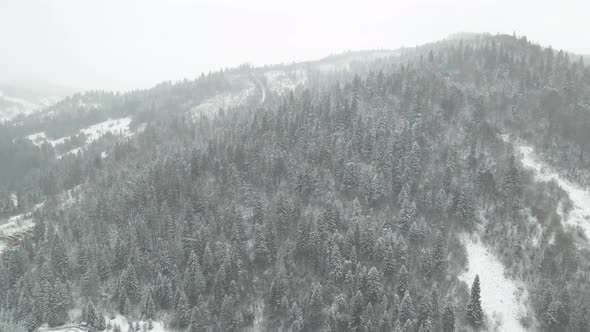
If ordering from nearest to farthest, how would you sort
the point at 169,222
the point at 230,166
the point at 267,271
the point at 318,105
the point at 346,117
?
the point at 267,271
the point at 169,222
the point at 230,166
the point at 346,117
the point at 318,105

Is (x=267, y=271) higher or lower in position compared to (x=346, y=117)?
lower

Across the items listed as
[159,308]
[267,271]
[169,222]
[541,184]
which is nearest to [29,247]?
[169,222]

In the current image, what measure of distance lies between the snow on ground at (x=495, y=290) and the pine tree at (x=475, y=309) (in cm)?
378

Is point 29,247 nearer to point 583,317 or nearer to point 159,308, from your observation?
point 159,308

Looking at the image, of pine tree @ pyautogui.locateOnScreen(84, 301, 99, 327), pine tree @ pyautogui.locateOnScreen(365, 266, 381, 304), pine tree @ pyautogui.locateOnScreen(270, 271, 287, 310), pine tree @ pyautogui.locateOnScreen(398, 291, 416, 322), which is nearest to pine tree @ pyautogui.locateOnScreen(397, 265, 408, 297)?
pine tree @ pyautogui.locateOnScreen(365, 266, 381, 304)

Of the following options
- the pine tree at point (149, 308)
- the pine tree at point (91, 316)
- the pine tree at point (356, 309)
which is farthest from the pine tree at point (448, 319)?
the pine tree at point (91, 316)

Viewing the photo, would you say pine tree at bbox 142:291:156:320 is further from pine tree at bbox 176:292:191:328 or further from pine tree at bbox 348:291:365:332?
pine tree at bbox 348:291:365:332

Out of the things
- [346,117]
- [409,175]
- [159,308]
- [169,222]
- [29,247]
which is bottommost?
[159,308]

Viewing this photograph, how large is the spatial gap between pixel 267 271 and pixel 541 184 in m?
84.4

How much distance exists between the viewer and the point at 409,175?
115000 mm

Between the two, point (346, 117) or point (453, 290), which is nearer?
point (453, 290)

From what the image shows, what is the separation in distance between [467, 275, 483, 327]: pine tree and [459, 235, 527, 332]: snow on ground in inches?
149

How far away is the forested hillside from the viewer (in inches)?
3433

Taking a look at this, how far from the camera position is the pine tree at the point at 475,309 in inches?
3260
